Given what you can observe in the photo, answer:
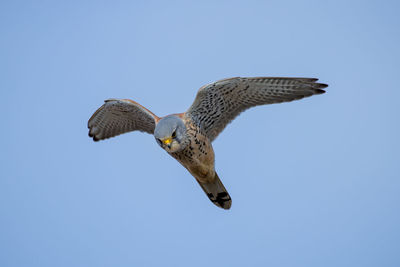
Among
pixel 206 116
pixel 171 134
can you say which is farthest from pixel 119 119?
pixel 171 134

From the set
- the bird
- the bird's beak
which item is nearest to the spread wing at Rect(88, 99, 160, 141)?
the bird

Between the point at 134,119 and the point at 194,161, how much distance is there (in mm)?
985

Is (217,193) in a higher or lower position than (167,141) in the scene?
lower

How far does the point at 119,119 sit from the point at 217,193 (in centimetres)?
136

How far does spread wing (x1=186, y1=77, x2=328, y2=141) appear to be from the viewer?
516cm

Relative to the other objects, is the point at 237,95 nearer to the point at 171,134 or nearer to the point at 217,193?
the point at 171,134

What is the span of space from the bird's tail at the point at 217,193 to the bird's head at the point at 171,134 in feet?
3.02

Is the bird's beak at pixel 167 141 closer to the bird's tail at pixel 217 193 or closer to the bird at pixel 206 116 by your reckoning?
the bird at pixel 206 116

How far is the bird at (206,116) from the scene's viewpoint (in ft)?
16.5

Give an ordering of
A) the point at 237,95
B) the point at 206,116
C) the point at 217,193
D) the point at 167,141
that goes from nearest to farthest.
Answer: the point at 167,141 → the point at 237,95 → the point at 206,116 → the point at 217,193

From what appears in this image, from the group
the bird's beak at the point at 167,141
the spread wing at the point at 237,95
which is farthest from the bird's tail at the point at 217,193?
the bird's beak at the point at 167,141

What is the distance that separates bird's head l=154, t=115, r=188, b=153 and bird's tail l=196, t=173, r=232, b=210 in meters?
0.92

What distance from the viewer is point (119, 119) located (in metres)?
5.89

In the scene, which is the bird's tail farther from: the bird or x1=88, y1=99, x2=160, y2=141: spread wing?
x1=88, y1=99, x2=160, y2=141: spread wing
